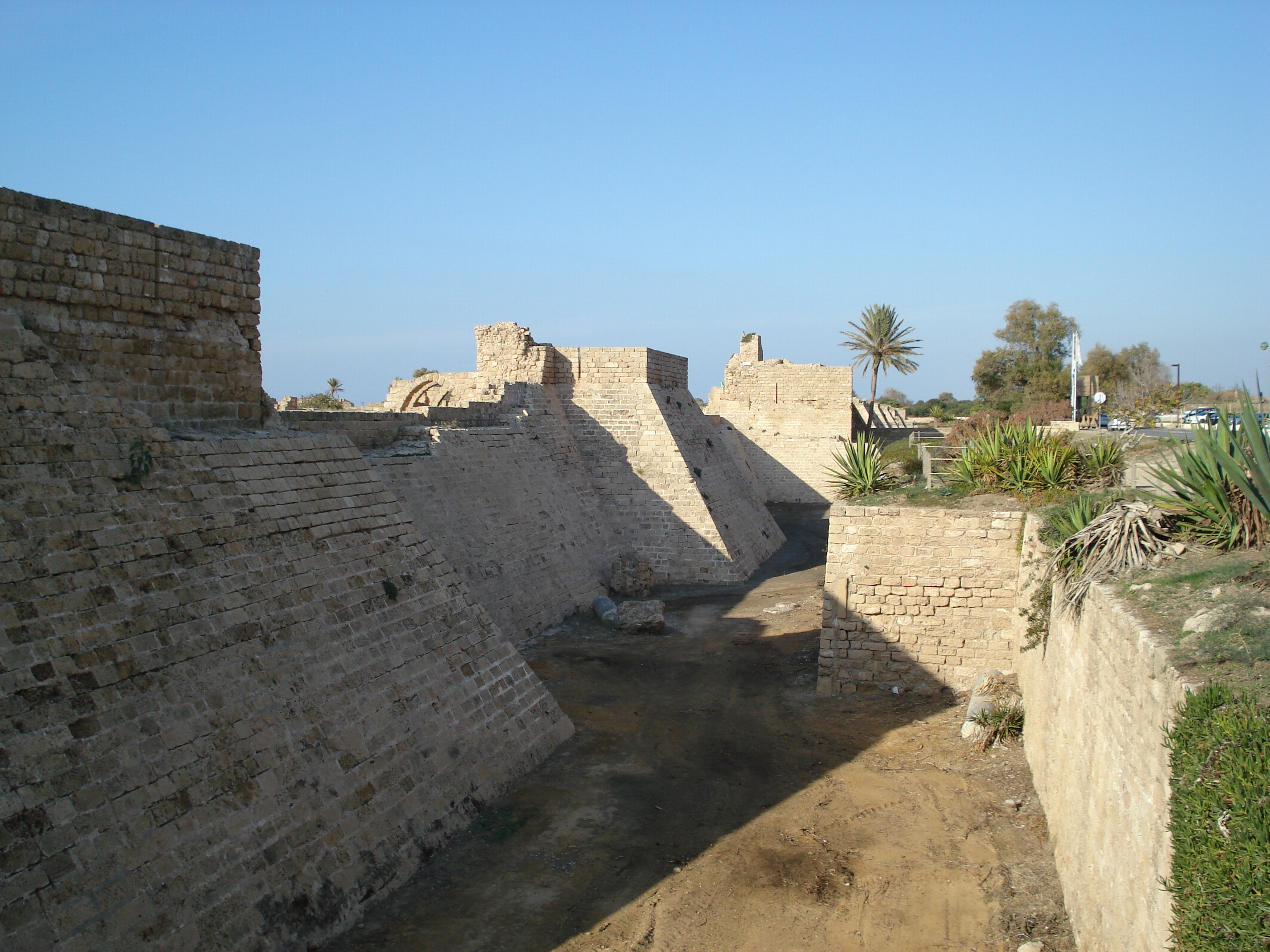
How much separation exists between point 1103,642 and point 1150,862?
66.9 inches

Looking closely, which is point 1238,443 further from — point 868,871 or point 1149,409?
point 1149,409

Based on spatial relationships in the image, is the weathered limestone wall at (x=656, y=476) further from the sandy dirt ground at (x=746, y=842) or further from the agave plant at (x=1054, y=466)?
the agave plant at (x=1054, y=466)

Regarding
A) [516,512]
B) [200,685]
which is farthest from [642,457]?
[200,685]

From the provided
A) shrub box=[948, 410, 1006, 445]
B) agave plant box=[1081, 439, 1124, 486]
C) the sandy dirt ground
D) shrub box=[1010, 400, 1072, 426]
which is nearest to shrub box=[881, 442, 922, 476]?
shrub box=[948, 410, 1006, 445]

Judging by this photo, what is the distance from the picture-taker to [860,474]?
11.7 m

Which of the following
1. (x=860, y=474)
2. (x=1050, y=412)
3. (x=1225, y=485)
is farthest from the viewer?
(x=1050, y=412)

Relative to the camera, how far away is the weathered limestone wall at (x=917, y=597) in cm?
996

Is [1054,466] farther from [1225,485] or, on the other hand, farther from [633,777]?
[633,777]

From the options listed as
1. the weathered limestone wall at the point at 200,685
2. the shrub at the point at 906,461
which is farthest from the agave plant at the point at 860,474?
the weathered limestone wall at the point at 200,685

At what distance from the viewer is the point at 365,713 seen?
6.61 meters

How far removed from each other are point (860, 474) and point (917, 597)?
2.12 meters

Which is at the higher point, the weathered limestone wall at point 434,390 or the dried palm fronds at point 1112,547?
the weathered limestone wall at point 434,390

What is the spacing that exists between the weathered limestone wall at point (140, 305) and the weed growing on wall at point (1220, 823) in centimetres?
697

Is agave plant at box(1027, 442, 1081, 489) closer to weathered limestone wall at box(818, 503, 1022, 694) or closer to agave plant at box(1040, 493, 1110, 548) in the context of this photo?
weathered limestone wall at box(818, 503, 1022, 694)
